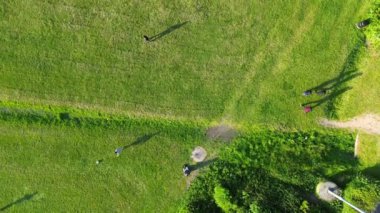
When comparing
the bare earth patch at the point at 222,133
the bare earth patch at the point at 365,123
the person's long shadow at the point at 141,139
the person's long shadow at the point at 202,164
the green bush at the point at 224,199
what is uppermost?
the bare earth patch at the point at 365,123

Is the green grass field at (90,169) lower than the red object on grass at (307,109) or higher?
lower

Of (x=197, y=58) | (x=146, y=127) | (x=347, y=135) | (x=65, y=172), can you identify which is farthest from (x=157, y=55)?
(x=347, y=135)

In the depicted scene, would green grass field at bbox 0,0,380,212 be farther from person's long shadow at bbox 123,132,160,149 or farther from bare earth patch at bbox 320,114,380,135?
bare earth patch at bbox 320,114,380,135

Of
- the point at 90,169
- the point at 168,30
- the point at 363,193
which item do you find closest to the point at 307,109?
the point at 363,193

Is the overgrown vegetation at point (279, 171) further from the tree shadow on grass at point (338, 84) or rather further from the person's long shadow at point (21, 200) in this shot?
the person's long shadow at point (21, 200)

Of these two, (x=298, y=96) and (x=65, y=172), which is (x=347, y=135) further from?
(x=65, y=172)

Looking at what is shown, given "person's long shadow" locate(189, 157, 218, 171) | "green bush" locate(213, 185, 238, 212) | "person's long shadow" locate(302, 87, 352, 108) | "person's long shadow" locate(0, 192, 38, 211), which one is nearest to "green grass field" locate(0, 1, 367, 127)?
"person's long shadow" locate(302, 87, 352, 108)

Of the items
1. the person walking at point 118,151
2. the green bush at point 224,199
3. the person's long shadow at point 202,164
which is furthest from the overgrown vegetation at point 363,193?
the person walking at point 118,151

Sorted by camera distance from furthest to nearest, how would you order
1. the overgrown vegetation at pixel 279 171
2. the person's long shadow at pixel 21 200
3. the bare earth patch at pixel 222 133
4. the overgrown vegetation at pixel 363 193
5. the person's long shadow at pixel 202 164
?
1. the person's long shadow at pixel 21 200
2. the person's long shadow at pixel 202 164
3. the bare earth patch at pixel 222 133
4. the overgrown vegetation at pixel 279 171
5. the overgrown vegetation at pixel 363 193

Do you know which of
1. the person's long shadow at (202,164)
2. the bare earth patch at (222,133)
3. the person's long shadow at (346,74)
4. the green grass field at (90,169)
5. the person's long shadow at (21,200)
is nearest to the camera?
the person's long shadow at (346,74)
